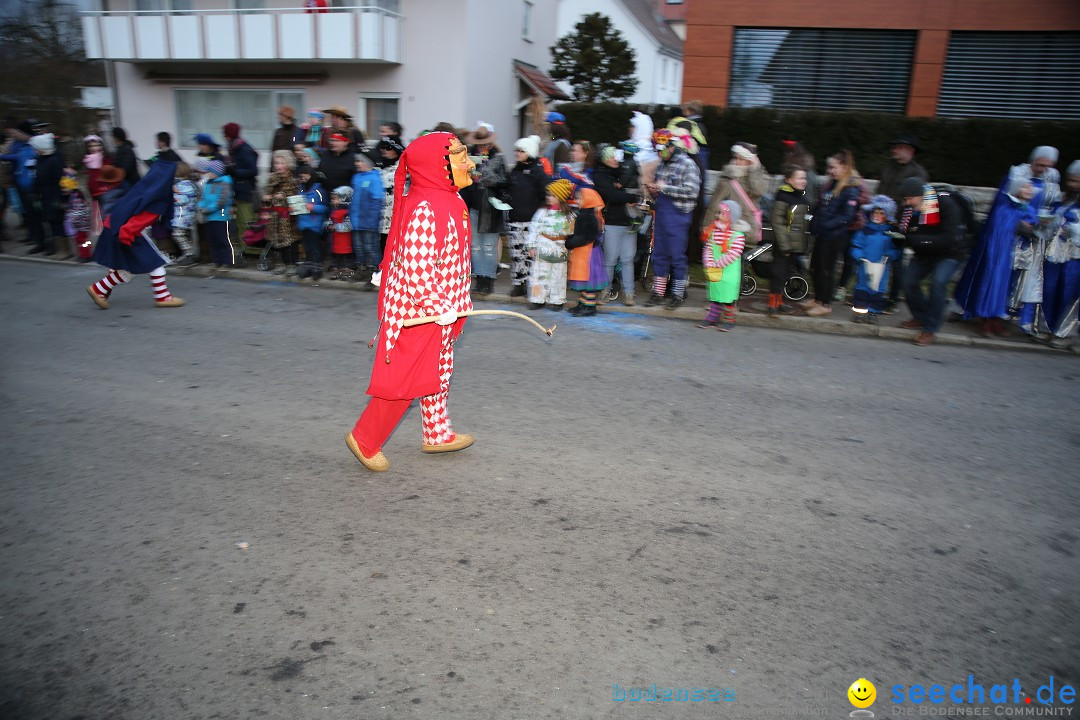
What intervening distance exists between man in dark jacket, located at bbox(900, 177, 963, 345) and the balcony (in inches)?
542

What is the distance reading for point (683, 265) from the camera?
9.29 metres

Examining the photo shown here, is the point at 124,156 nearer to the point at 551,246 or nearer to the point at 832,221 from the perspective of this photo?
the point at 551,246

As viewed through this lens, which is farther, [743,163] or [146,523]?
[743,163]

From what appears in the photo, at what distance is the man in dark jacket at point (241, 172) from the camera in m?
11.4

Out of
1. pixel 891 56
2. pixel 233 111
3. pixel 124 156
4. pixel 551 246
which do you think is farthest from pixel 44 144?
pixel 891 56

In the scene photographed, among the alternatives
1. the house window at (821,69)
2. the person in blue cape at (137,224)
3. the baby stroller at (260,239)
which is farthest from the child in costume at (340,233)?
the house window at (821,69)

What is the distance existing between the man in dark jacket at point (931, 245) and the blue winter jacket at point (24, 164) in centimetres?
1360

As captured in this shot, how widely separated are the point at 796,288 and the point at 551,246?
10.8 feet

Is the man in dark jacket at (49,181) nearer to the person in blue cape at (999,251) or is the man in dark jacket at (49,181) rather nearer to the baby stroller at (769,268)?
the baby stroller at (769,268)

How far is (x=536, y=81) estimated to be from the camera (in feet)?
71.0

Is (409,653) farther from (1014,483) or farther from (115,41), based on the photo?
(115,41)

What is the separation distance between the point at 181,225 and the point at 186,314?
10.6 feet

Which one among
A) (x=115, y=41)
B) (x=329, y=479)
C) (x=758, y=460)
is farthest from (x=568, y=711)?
(x=115, y=41)

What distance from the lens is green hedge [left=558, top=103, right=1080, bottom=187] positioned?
1226 cm
